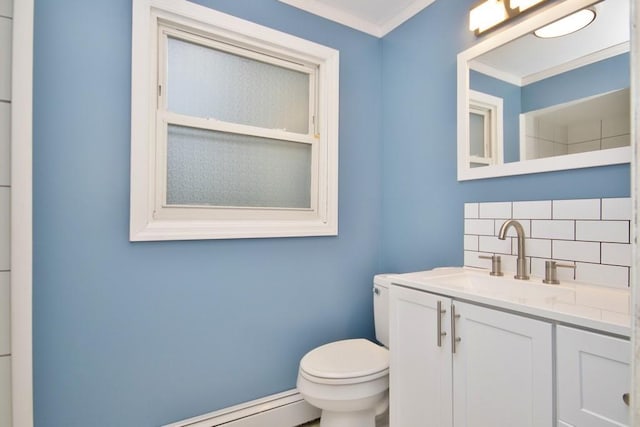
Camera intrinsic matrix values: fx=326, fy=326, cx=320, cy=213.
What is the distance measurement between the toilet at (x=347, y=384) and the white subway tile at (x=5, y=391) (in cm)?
103

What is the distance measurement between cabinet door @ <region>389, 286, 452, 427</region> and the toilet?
10cm

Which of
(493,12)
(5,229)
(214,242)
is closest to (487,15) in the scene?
(493,12)

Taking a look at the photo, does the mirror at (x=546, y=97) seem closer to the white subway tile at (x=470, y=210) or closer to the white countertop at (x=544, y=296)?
the white subway tile at (x=470, y=210)

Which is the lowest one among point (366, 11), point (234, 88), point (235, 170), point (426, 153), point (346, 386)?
point (346, 386)

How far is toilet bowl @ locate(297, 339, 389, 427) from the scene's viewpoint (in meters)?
1.36

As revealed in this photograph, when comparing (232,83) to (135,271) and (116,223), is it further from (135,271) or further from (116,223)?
(135,271)

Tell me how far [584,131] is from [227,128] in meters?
1.48

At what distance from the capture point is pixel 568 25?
3.98 ft

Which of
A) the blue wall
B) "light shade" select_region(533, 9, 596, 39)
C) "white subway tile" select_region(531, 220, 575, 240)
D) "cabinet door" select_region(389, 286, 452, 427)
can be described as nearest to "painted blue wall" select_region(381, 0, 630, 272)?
the blue wall

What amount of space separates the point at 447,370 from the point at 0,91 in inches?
69.9

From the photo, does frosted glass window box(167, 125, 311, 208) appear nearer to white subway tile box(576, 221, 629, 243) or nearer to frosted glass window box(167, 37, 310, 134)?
frosted glass window box(167, 37, 310, 134)

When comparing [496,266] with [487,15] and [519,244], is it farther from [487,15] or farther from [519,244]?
[487,15]

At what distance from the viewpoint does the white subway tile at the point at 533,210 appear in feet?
4.09

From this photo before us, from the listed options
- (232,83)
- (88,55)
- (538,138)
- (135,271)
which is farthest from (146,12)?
(538,138)
